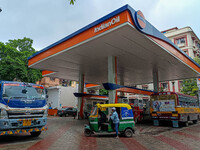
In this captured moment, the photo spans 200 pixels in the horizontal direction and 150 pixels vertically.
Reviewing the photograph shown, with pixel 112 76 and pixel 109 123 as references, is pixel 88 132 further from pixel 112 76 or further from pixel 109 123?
pixel 112 76

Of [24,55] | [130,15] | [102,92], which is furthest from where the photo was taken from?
[102,92]

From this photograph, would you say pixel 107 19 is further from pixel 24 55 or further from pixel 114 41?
pixel 24 55

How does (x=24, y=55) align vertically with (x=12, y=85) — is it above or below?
above

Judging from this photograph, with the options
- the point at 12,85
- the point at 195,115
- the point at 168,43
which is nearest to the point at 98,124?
the point at 12,85

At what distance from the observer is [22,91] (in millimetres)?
7848

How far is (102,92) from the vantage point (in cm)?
4269

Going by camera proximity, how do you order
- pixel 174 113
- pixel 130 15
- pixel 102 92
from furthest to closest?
pixel 102 92, pixel 174 113, pixel 130 15

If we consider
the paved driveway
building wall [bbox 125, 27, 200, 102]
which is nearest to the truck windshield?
the paved driveway

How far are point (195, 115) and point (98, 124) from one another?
11916 millimetres

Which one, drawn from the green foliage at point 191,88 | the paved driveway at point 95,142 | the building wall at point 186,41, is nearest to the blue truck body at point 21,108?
the paved driveway at point 95,142

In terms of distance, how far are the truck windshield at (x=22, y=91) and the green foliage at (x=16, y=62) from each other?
14.5 m

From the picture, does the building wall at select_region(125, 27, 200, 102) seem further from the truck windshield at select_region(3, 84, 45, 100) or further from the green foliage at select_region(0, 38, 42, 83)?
the truck windshield at select_region(3, 84, 45, 100)

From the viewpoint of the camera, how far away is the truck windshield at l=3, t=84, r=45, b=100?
7.42 metres

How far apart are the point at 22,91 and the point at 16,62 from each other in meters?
15.4
